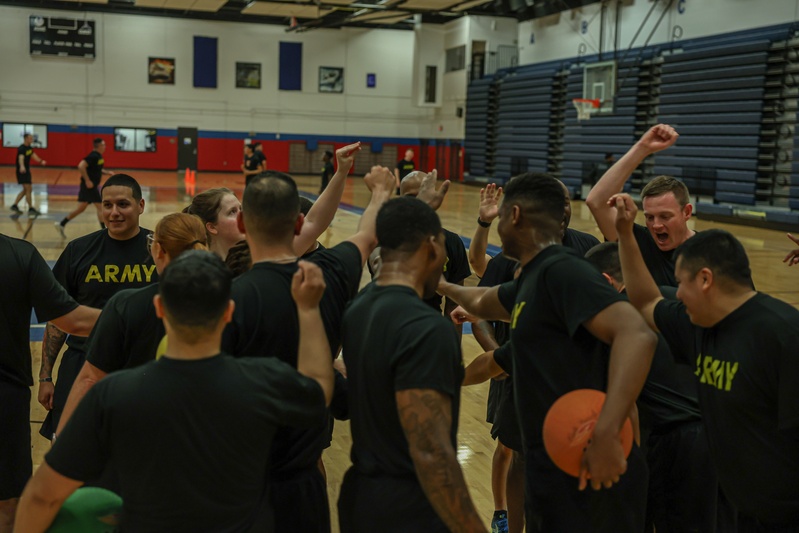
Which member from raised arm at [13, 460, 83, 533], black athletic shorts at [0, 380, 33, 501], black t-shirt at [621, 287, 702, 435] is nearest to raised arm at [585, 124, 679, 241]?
black t-shirt at [621, 287, 702, 435]

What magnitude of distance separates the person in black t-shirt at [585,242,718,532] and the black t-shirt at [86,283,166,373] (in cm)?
198

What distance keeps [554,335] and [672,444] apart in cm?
120

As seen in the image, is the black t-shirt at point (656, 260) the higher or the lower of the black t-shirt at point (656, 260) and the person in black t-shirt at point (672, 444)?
the higher

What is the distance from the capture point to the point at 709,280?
2965mm

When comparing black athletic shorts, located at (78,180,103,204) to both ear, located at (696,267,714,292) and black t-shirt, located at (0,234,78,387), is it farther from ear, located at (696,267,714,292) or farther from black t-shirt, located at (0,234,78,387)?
ear, located at (696,267,714,292)

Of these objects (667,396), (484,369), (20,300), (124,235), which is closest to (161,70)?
(124,235)

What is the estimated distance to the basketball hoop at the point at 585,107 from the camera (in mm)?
26969

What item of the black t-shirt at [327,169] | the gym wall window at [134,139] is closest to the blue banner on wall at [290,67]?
the gym wall window at [134,139]

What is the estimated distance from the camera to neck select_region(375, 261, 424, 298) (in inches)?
107

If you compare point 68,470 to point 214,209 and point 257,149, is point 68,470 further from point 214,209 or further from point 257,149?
point 257,149

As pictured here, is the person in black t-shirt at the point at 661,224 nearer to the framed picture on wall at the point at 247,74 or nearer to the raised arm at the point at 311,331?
the raised arm at the point at 311,331

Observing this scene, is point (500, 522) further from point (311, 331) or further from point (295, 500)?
point (311, 331)

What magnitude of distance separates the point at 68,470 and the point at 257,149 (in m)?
23.7

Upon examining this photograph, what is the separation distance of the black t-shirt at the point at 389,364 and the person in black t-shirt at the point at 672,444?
54.8 inches
